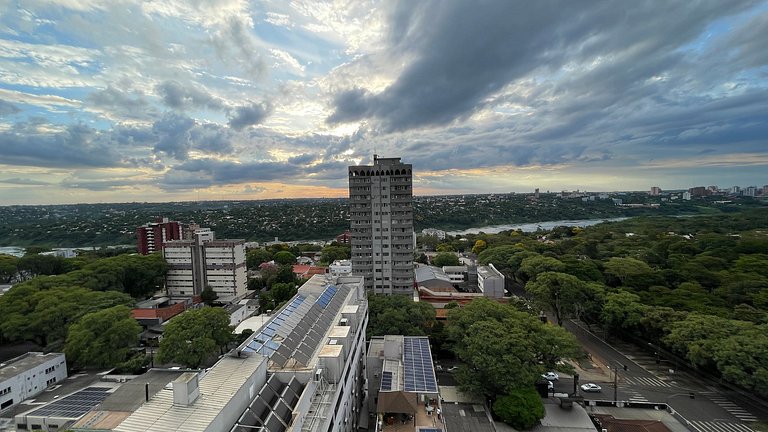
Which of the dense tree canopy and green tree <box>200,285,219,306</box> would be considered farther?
green tree <box>200,285,219,306</box>

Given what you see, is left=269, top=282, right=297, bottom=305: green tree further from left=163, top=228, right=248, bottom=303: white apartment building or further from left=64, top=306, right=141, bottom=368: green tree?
left=64, top=306, right=141, bottom=368: green tree

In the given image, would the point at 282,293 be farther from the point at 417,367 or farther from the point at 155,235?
the point at 155,235

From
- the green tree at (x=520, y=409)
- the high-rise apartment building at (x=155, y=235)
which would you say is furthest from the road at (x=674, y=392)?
the high-rise apartment building at (x=155, y=235)

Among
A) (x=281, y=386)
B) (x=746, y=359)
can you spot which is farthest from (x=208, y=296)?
(x=746, y=359)

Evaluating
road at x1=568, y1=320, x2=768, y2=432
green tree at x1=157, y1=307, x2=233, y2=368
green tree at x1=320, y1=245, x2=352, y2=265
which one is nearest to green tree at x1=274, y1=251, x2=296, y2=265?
green tree at x1=320, y1=245, x2=352, y2=265

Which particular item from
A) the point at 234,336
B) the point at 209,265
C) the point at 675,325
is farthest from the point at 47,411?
the point at 675,325

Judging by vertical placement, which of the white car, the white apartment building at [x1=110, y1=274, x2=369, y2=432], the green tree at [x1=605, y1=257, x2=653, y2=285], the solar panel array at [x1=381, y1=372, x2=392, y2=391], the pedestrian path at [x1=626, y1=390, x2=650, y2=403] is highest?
the white apartment building at [x1=110, y1=274, x2=369, y2=432]
